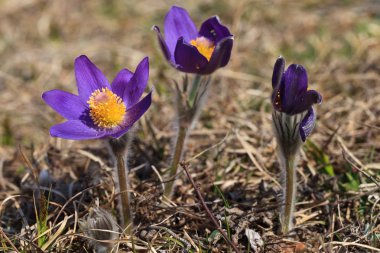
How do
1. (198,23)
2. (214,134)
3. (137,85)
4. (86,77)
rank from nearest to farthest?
(137,85) → (86,77) → (214,134) → (198,23)

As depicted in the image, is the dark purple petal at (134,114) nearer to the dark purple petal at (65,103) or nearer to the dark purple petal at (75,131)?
the dark purple petal at (75,131)

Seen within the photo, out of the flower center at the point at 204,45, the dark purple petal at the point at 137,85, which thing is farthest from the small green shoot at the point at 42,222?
the flower center at the point at 204,45

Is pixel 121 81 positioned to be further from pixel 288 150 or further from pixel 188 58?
pixel 288 150

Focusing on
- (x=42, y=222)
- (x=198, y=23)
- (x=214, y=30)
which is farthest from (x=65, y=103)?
(x=198, y=23)

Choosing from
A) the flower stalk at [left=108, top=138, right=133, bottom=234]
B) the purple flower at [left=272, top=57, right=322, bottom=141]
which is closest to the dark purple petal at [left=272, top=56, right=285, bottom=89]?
the purple flower at [left=272, top=57, right=322, bottom=141]

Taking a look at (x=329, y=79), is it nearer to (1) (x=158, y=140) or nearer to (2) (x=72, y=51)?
(1) (x=158, y=140)

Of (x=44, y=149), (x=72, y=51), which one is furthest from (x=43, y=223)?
(x=72, y=51)
